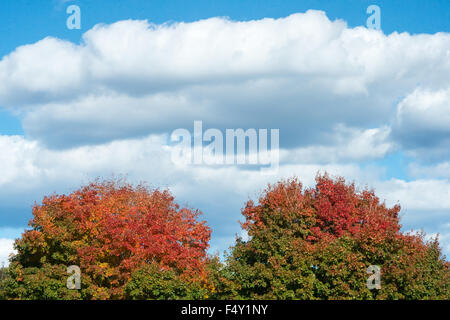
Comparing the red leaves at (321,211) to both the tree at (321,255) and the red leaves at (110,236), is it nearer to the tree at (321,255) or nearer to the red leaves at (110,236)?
the tree at (321,255)

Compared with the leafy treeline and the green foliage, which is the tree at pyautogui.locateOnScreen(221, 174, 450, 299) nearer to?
the leafy treeline

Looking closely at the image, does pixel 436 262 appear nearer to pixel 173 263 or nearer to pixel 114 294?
pixel 173 263

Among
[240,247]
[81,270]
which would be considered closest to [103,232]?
[81,270]

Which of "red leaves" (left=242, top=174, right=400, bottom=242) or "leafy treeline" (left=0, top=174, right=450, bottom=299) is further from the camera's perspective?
"red leaves" (left=242, top=174, right=400, bottom=242)

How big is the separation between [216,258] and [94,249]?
10.3 m

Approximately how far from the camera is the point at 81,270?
47.6 m

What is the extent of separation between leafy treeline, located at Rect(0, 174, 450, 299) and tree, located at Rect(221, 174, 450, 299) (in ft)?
0.26

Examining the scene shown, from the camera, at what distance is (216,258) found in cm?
5247

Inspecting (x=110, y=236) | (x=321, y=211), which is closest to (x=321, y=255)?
(x=321, y=211)

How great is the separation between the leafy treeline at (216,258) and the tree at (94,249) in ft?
0.26

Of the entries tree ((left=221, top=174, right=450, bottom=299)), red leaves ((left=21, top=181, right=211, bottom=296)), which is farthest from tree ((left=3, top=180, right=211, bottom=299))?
tree ((left=221, top=174, right=450, bottom=299))

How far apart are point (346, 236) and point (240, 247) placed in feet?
28.0

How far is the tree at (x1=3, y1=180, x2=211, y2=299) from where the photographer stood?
46.9 m

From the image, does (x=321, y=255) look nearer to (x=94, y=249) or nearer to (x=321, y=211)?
(x=321, y=211)
